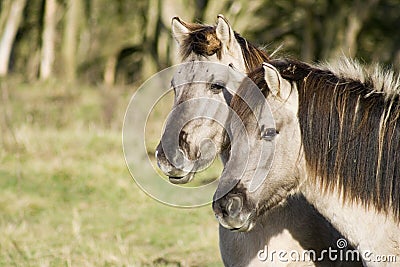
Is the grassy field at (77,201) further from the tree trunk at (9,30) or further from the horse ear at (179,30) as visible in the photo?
the tree trunk at (9,30)

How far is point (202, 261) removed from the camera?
301 inches

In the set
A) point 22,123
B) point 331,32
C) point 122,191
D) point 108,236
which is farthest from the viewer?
point 331,32

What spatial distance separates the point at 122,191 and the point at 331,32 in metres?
14.4

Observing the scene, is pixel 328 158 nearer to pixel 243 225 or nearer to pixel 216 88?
pixel 243 225

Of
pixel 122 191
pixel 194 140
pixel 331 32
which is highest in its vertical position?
pixel 194 140

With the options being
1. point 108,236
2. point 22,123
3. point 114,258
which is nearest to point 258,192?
point 114,258

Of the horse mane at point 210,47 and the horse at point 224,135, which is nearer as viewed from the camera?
the horse at point 224,135

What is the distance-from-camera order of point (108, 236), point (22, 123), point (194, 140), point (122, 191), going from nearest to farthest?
point (194, 140) < point (108, 236) < point (122, 191) < point (22, 123)

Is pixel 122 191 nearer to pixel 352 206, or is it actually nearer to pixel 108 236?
pixel 108 236

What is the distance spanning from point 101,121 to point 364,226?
12.0 meters

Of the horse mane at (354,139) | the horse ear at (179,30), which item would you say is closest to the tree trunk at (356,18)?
the horse ear at (179,30)

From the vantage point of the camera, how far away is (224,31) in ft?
18.0

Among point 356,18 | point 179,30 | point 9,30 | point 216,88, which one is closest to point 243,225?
point 216,88

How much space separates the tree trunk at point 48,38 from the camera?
21.7 m
